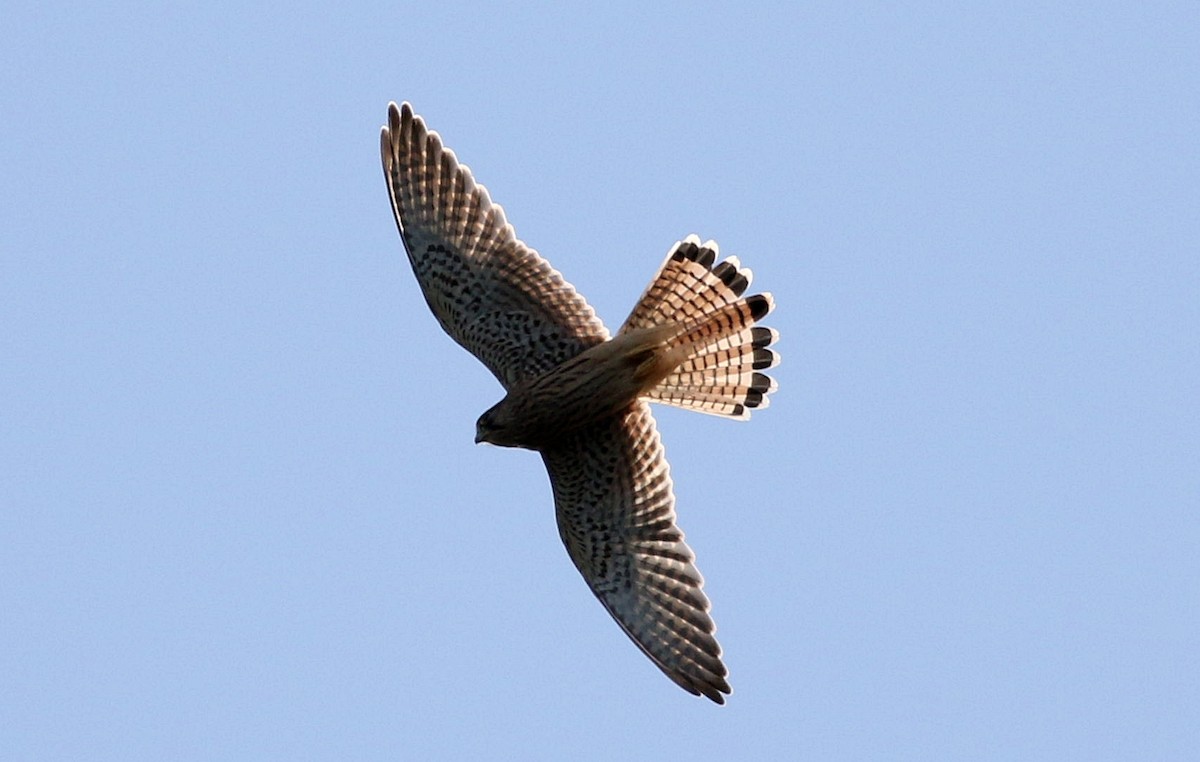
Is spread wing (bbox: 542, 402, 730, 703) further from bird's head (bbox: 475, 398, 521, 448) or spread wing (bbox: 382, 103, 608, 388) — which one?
spread wing (bbox: 382, 103, 608, 388)

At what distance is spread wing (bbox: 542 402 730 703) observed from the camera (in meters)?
13.6

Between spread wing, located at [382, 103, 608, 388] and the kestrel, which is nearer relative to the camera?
the kestrel

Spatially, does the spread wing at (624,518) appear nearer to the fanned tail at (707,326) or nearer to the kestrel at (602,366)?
the kestrel at (602,366)

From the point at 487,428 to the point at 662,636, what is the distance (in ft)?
5.91

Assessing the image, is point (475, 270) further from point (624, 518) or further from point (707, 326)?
point (624, 518)

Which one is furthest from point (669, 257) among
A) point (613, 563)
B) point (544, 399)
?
point (613, 563)

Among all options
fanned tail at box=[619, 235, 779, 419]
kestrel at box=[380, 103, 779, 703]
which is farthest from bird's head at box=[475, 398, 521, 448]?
fanned tail at box=[619, 235, 779, 419]

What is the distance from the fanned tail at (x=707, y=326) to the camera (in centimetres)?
1334

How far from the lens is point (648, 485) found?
13.9 m

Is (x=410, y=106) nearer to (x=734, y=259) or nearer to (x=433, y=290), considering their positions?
(x=433, y=290)

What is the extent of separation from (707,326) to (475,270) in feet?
5.58

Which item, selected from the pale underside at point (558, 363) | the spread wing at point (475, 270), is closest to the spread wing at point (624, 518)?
the pale underside at point (558, 363)

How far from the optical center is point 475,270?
13984 mm

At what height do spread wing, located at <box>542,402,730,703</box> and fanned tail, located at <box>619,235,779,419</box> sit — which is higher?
fanned tail, located at <box>619,235,779,419</box>
